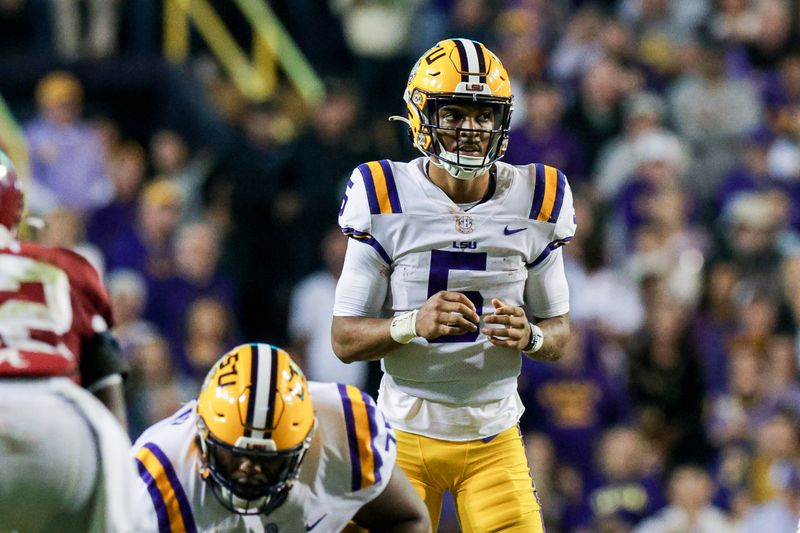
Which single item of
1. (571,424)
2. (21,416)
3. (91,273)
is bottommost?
(571,424)

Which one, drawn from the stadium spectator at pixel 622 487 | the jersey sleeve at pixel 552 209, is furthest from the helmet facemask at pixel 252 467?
the stadium spectator at pixel 622 487

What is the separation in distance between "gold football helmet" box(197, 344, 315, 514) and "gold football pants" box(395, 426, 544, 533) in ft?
2.63

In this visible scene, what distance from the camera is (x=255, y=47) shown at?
44.0 ft

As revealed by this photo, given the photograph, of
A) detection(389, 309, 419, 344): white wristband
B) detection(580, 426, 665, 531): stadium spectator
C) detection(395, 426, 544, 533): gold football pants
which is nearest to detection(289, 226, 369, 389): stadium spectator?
detection(580, 426, 665, 531): stadium spectator

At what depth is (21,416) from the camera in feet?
13.7

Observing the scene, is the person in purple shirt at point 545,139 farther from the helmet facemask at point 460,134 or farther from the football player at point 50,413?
the football player at point 50,413

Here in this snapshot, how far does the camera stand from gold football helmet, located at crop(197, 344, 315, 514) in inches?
182

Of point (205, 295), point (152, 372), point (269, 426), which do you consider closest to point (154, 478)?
point (269, 426)

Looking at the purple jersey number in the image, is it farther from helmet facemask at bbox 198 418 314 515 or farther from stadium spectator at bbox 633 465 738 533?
stadium spectator at bbox 633 465 738 533

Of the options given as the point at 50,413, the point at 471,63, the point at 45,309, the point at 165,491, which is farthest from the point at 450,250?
the point at 50,413

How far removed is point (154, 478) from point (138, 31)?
27.8 feet

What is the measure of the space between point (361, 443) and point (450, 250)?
→ 77cm

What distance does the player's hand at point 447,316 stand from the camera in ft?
16.7

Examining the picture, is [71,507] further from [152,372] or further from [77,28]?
[77,28]
